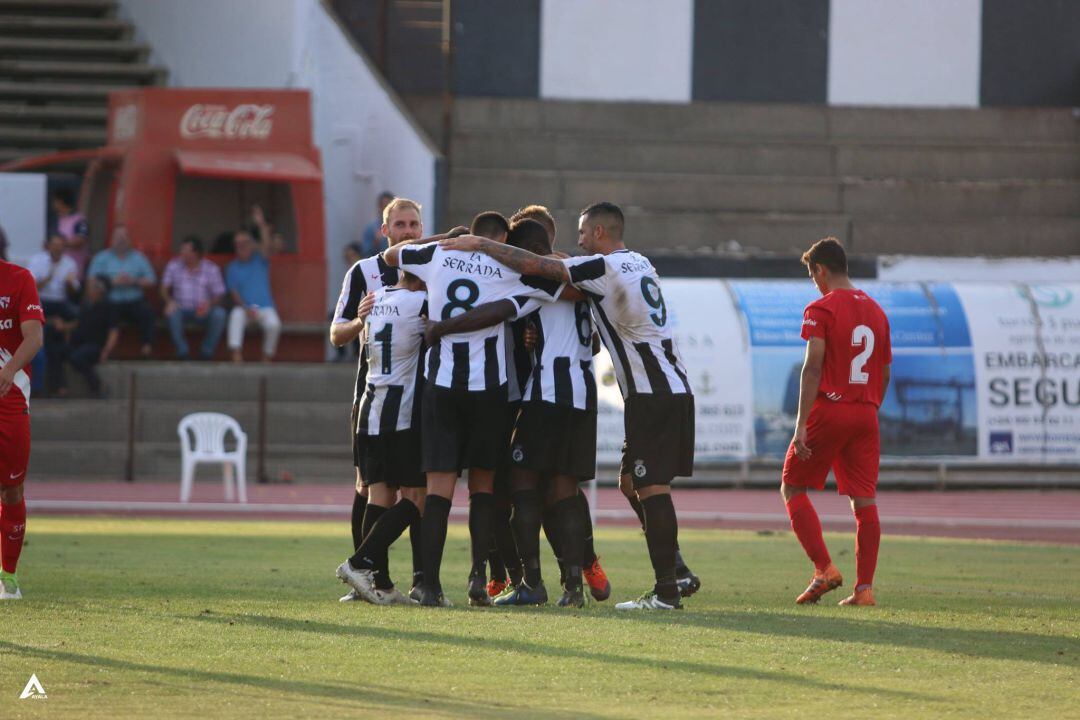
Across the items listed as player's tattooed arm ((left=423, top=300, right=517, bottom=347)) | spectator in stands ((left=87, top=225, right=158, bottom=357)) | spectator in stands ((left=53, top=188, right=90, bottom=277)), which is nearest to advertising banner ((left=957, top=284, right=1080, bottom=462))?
spectator in stands ((left=87, top=225, right=158, bottom=357))

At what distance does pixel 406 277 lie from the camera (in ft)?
32.0

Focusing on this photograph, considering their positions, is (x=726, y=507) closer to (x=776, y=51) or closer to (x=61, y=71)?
(x=776, y=51)

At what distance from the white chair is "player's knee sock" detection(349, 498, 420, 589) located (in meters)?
10.4

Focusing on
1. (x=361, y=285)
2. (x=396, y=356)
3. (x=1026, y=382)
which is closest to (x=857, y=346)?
(x=396, y=356)

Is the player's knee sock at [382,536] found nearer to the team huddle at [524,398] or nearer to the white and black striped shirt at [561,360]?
the team huddle at [524,398]

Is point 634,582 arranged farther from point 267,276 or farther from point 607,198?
point 607,198

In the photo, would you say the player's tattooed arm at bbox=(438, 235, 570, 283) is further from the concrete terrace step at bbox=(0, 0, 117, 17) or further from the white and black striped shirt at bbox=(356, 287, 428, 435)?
the concrete terrace step at bbox=(0, 0, 117, 17)

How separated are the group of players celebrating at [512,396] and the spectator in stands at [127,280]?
555 inches

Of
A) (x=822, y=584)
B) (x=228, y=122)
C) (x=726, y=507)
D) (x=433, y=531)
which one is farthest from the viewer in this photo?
(x=228, y=122)

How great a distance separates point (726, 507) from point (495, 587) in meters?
10.8

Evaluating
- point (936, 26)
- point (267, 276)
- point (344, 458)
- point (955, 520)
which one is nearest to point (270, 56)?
point (267, 276)

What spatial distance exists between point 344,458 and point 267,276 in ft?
9.69

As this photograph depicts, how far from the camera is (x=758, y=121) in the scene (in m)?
29.4

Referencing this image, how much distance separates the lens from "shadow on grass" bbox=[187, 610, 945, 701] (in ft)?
23.2
